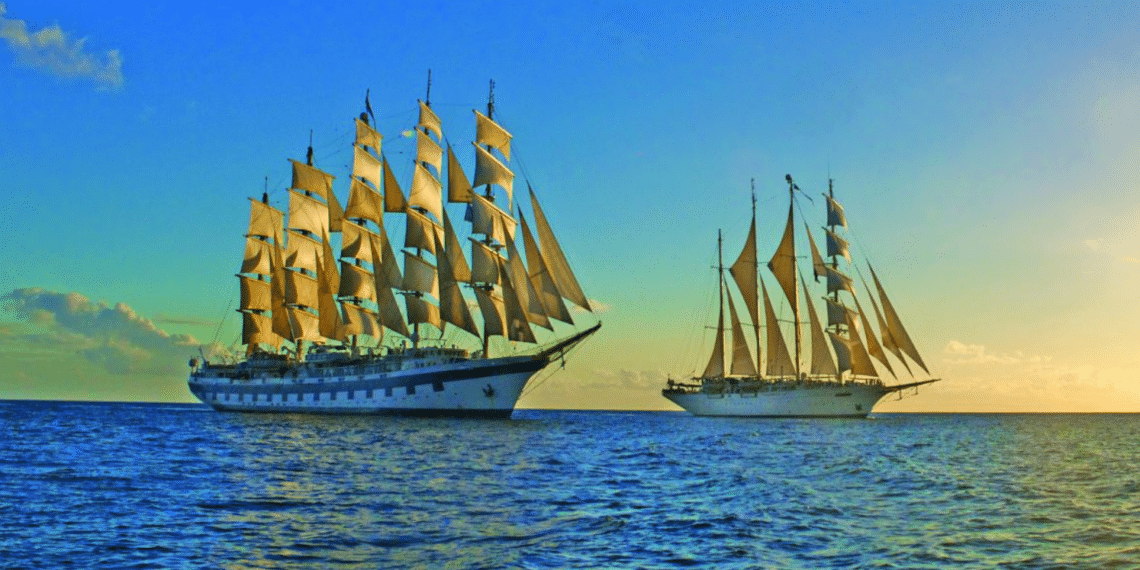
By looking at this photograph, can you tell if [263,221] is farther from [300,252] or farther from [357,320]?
[357,320]

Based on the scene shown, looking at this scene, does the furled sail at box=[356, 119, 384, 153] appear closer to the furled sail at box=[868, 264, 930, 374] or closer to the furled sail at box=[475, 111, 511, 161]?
the furled sail at box=[475, 111, 511, 161]

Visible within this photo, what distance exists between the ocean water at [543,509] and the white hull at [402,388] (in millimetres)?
28890

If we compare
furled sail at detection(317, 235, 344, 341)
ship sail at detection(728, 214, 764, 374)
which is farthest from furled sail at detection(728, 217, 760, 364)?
furled sail at detection(317, 235, 344, 341)

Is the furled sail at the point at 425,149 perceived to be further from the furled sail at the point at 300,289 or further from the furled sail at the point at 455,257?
the furled sail at the point at 300,289

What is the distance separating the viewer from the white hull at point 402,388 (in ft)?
226

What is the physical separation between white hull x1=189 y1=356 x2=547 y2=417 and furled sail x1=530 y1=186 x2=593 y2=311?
6324 millimetres

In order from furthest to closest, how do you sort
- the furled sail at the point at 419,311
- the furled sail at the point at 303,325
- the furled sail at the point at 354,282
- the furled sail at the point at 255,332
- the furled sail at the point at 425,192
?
the furled sail at the point at 255,332 → the furled sail at the point at 303,325 → the furled sail at the point at 354,282 → the furled sail at the point at 425,192 → the furled sail at the point at 419,311

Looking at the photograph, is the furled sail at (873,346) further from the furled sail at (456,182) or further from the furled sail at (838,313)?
the furled sail at (456,182)

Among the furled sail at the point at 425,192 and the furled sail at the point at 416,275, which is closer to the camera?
the furled sail at the point at 416,275

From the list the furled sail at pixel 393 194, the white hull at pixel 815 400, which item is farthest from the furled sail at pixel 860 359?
the furled sail at pixel 393 194

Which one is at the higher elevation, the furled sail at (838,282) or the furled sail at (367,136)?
the furled sail at (367,136)

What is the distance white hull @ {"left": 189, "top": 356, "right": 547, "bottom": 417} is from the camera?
68.8 m

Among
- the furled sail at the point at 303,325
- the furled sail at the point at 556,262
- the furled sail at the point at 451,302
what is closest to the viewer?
the furled sail at the point at 556,262

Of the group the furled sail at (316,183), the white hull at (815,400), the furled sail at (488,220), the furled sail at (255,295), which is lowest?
the white hull at (815,400)
